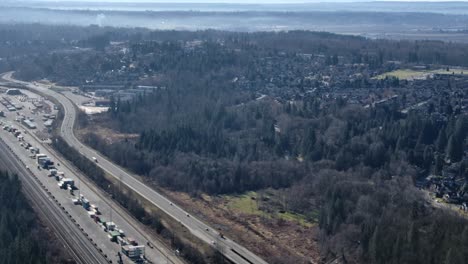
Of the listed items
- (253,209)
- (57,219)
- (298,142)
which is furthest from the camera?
(298,142)

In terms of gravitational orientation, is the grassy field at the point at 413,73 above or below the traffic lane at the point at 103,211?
above

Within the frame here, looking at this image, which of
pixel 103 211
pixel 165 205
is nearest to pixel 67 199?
pixel 103 211

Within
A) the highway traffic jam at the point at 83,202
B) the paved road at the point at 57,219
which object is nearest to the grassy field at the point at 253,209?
the highway traffic jam at the point at 83,202

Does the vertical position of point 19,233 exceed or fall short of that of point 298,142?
it exceeds it

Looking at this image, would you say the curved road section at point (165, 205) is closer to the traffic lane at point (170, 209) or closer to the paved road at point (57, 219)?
the traffic lane at point (170, 209)

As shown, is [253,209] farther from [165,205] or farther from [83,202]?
[83,202]

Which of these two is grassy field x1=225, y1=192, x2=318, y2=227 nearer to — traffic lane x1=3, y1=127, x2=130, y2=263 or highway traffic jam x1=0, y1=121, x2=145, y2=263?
highway traffic jam x1=0, y1=121, x2=145, y2=263

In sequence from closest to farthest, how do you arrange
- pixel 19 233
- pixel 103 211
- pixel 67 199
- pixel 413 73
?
pixel 19 233
pixel 103 211
pixel 67 199
pixel 413 73
